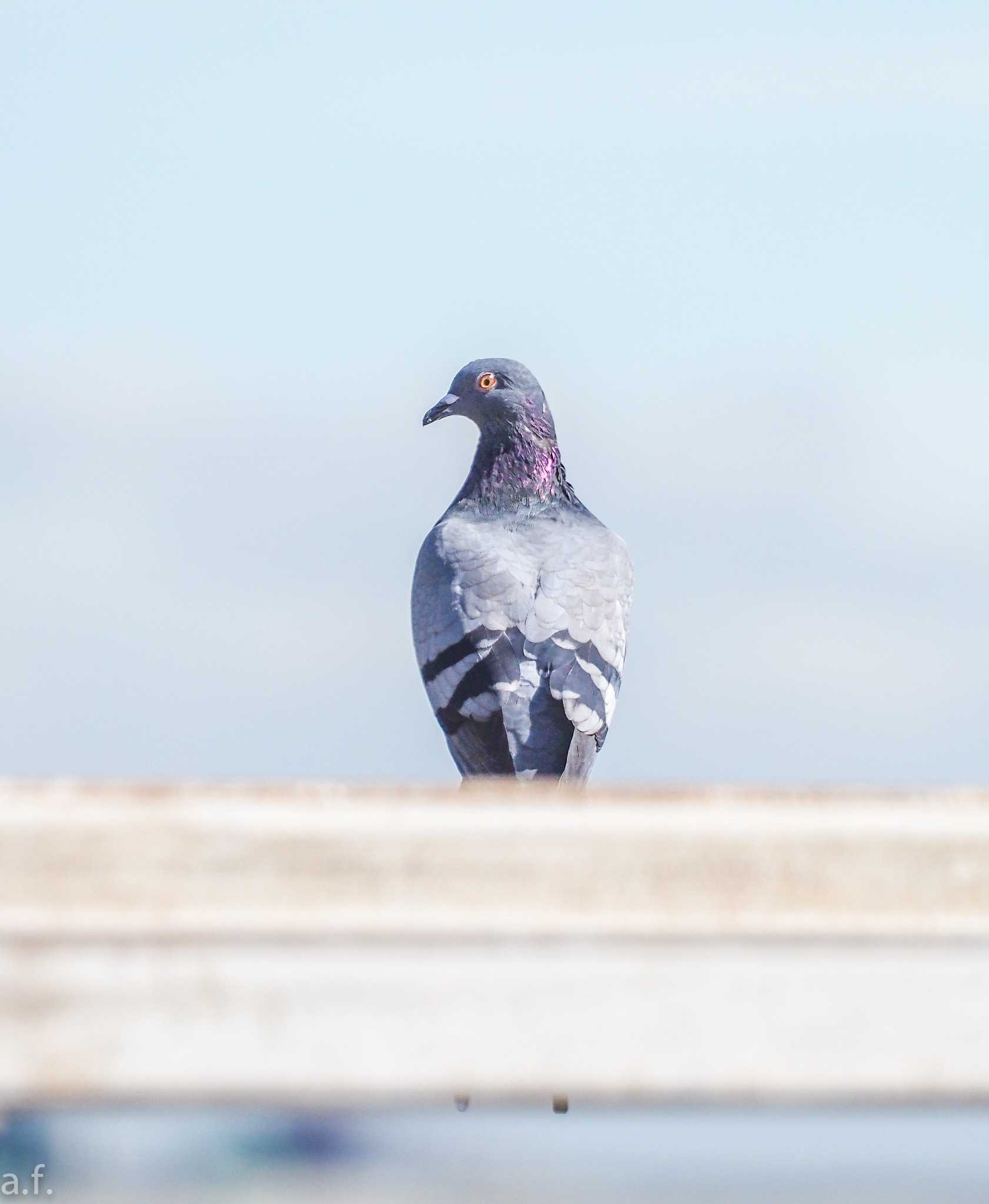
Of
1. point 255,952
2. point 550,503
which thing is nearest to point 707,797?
point 255,952

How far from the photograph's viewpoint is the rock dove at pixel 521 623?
8.55 meters

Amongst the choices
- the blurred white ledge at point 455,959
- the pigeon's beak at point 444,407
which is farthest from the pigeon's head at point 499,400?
the blurred white ledge at point 455,959

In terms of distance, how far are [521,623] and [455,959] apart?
6712 mm

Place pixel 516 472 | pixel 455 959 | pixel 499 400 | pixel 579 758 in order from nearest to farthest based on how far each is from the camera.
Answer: pixel 455 959
pixel 579 758
pixel 516 472
pixel 499 400

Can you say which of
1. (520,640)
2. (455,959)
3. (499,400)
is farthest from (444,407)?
(455,959)

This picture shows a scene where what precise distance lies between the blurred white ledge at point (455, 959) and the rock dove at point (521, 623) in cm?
633

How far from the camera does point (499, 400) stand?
35.0 feet

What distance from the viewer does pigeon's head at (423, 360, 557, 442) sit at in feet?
34.6

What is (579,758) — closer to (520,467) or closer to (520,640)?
(520,640)

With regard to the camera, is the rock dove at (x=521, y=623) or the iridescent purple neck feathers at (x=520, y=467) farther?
the iridescent purple neck feathers at (x=520, y=467)

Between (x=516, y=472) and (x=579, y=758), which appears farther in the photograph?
(x=516, y=472)

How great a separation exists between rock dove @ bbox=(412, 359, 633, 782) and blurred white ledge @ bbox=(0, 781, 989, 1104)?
20.8ft

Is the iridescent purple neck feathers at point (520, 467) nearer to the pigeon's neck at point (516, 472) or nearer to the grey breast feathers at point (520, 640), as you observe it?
the pigeon's neck at point (516, 472)

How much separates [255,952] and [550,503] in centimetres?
829
